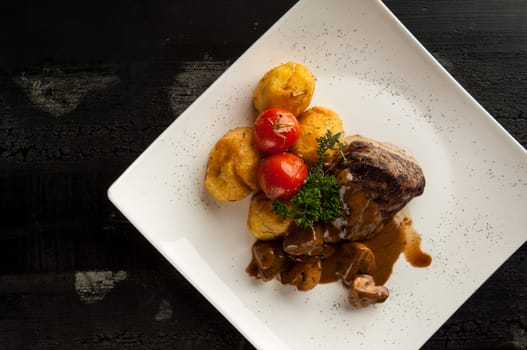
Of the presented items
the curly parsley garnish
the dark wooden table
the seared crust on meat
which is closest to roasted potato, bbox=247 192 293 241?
the curly parsley garnish

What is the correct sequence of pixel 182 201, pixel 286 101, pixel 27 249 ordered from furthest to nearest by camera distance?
pixel 27 249
pixel 182 201
pixel 286 101

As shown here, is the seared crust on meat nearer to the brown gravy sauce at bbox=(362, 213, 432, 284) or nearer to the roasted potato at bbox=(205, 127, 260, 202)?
the brown gravy sauce at bbox=(362, 213, 432, 284)

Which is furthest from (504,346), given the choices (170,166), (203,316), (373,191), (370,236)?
(170,166)

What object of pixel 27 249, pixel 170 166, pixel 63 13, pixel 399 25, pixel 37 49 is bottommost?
pixel 27 249

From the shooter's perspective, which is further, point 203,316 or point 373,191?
point 203,316

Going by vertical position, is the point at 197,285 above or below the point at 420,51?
below

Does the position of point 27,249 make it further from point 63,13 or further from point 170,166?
point 63,13

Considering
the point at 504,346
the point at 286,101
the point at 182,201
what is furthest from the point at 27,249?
the point at 504,346

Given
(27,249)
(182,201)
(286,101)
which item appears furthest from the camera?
(27,249)
